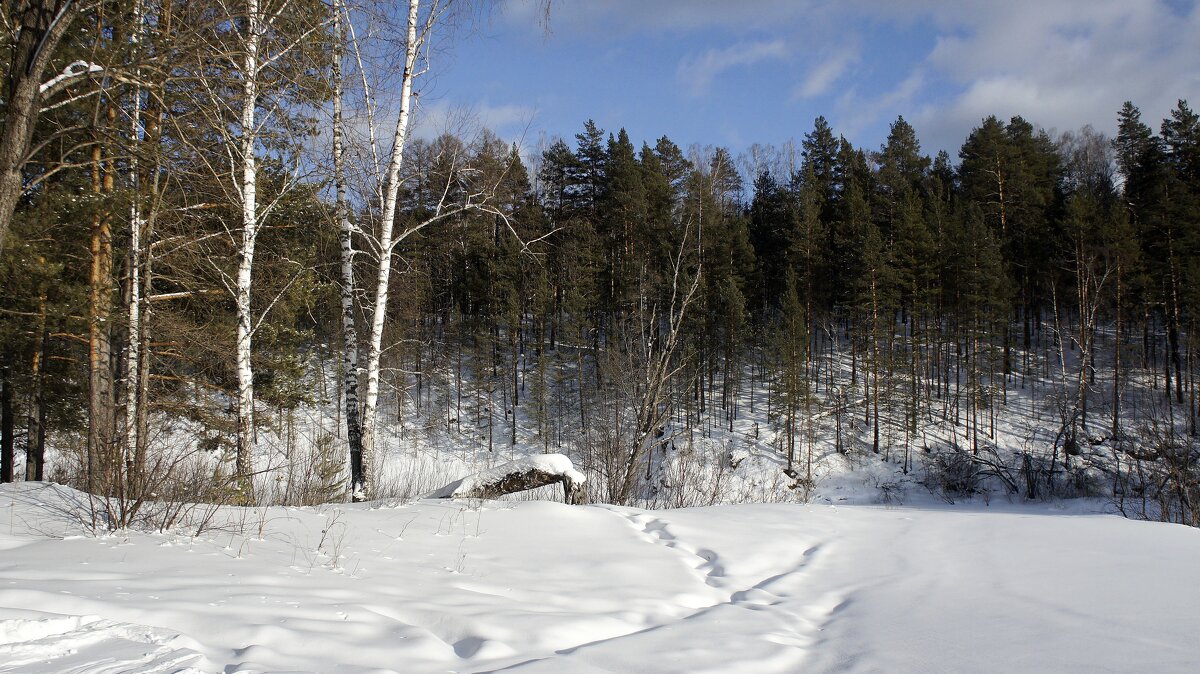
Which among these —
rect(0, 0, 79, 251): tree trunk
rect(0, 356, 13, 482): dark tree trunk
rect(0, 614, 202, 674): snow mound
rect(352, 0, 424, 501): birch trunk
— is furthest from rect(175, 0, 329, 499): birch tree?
rect(0, 356, 13, 482): dark tree trunk

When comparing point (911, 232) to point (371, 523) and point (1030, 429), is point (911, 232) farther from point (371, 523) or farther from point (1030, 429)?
point (371, 523)

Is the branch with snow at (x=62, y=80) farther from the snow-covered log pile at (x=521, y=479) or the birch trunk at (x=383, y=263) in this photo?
the snow-covered log pile at (x=521, y=479)

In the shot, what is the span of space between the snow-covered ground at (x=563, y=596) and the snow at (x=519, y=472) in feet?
5.90

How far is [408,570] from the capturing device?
3.83 m

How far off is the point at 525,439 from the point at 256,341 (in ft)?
65.7

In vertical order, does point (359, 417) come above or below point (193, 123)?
below

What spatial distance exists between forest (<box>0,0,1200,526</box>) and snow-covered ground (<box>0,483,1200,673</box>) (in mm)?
1654

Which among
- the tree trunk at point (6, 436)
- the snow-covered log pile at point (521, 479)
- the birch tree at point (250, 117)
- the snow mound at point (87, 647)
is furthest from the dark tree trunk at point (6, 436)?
the snow mound at point (87, 647)

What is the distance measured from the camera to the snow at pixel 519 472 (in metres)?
7.87

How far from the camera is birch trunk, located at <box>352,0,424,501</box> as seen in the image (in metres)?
7.73

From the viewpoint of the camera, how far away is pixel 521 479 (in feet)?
26.4

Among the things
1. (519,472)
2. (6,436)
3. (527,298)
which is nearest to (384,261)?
(519,472)

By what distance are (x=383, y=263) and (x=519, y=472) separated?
3.25 m

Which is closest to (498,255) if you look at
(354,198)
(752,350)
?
(752,350)
